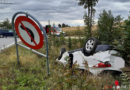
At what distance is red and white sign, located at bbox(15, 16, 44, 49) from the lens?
437 cm

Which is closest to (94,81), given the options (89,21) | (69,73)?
(69,73)

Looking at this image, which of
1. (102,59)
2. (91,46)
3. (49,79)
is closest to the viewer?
(49,79)

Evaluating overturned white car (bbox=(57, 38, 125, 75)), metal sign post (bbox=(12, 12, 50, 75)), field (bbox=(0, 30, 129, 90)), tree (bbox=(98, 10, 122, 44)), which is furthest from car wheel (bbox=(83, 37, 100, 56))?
tree (bbox=(98, 10, 122, 44))

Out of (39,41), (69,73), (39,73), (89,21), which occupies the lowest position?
(39,73)

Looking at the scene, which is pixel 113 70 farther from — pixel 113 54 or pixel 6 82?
pixel 6 82

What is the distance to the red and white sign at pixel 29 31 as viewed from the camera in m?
4.37

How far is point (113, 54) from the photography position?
427 cm

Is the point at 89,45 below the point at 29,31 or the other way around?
below

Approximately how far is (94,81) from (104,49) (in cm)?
126

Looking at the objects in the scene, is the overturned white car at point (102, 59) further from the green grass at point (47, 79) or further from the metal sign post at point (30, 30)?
the metal sign post at point (30, 30)

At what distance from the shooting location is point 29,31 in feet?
15.4

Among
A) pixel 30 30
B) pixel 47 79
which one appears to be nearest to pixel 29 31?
pixel 30 30

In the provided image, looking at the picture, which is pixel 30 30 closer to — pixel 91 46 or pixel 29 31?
pixel 29 31

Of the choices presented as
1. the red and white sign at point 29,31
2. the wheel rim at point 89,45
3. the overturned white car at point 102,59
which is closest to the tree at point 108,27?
the wheel rim at point 89,45
